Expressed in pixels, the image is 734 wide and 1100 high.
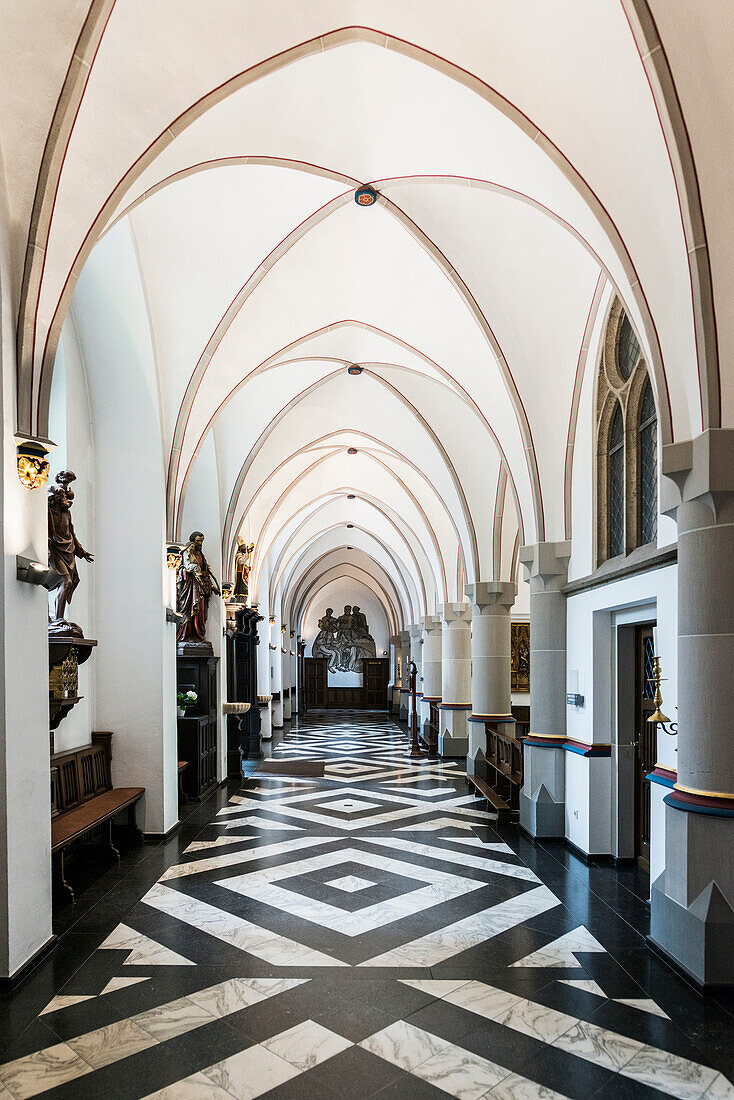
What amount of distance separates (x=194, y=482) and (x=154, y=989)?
8903 millimetres

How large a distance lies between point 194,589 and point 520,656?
6791 mm

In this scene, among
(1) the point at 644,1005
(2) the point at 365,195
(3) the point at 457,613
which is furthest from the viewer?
(3) the point at 457,613

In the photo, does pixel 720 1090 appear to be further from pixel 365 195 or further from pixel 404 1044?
pixel 365 195

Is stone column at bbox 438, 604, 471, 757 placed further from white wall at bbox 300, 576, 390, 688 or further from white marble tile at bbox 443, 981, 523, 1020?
white wall at bbox 300, 576, 390, 688

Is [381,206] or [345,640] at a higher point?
[381,206]

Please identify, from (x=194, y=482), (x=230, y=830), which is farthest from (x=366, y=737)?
(x=230, y=830)

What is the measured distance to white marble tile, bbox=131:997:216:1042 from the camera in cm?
414

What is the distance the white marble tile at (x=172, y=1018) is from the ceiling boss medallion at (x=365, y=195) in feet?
21.2

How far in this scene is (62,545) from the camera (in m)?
6.63

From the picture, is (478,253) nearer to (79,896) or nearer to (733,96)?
(733,96)

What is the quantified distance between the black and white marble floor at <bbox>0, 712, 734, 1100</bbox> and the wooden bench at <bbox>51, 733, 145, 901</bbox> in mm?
546

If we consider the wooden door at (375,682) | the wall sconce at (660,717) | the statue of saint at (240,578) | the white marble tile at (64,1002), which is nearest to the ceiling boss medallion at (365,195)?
the wall sconce at (660,717)

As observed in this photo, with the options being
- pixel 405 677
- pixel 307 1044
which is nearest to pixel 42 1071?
pixel 307 1044

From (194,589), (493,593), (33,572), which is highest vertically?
(33,572)
